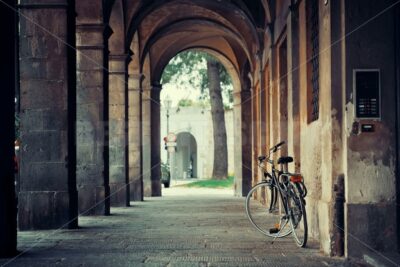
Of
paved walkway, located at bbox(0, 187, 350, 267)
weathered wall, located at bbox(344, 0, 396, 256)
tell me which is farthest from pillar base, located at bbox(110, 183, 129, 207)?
weathered wall, located at bbox(344, 0, 396, 256)

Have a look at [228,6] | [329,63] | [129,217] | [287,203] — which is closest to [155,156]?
[228,6]

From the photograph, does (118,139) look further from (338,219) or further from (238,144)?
(338,219)

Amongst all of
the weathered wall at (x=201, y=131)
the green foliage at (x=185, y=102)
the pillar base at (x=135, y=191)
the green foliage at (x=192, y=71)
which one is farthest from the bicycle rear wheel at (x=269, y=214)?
the green foliage at (x=185, y=102)

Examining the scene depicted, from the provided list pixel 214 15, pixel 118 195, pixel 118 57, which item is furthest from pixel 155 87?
pixel 118 195

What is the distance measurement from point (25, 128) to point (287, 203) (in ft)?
12.9

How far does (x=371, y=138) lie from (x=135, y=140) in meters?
13.1

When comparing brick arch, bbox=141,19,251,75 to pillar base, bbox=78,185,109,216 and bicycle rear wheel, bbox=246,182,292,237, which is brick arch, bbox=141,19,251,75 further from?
pillar base, bbox=78,185,109,216

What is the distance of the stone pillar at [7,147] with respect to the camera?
21.7 feet

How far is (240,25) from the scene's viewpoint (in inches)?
798

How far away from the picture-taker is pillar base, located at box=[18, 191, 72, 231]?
9.17m

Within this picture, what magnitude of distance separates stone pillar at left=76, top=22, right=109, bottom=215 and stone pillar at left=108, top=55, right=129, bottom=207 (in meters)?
2.74

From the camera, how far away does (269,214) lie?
1188cm

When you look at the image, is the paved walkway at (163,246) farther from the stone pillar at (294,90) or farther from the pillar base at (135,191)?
the pillar base at (135,191)

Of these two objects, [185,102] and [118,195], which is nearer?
[118,195]
